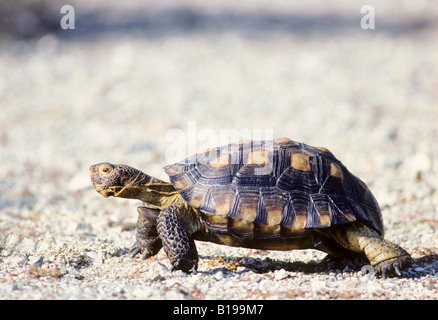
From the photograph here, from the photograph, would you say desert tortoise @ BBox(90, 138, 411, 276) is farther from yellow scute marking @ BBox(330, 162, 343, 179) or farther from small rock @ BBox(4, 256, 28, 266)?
small rock @ BBox(4, 256, 28, 266)

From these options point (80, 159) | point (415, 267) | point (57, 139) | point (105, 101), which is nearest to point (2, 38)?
point (105, 101)

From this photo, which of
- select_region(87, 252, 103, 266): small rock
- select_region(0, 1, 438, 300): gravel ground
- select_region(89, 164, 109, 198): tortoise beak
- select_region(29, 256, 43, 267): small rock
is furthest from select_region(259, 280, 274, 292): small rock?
select_region(29, 256, 43, 267): small rock

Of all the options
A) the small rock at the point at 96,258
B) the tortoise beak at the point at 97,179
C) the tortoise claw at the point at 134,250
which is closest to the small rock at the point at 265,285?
the tortoise claw at the point at 134,250

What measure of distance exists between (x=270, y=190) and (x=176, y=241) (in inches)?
27.2

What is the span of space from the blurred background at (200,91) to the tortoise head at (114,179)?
3.49ft

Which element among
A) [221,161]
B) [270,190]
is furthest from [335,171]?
[221,161]

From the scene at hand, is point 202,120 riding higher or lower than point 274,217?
higher

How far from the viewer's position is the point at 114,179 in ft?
13.5

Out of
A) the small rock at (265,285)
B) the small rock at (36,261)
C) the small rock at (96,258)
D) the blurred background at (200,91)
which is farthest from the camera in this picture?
the blurred background at (200,91)

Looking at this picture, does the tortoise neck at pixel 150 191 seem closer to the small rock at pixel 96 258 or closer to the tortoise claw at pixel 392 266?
the small rock at pixel 96 258

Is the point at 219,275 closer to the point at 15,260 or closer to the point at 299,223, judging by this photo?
the point at 299,223

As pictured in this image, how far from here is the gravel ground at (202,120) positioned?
3.78 metres

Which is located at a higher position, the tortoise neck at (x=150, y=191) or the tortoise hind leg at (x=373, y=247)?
the tortoise neck at (x=150, y=191)
